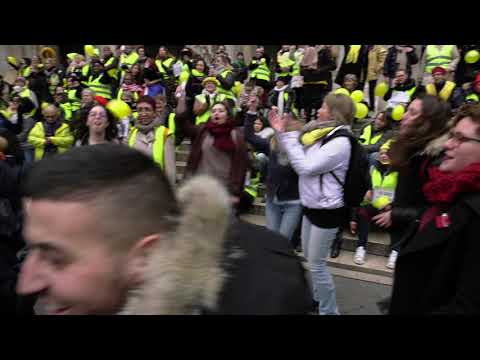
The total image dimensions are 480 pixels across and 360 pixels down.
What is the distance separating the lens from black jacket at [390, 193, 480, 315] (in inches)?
64.1

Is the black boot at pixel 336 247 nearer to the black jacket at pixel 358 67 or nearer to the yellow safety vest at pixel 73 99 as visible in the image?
the black jacket at pixel 358 67

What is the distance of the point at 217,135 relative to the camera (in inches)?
157

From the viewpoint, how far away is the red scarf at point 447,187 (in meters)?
1.75

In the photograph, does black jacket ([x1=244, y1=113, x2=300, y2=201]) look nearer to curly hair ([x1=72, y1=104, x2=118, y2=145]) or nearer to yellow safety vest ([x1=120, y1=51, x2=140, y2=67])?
curly hair ([x1=72, y1=104, x2=118, y2=145])

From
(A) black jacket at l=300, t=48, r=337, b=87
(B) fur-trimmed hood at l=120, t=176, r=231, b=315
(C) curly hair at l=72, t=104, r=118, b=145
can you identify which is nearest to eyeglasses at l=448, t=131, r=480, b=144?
(B) fur-trimmed hood at l=120, t=176, r=231, b=315

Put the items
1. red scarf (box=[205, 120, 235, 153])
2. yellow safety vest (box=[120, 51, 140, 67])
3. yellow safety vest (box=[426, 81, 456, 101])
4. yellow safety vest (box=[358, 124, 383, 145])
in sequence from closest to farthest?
red scarf (box=[205, 120, 235, 153]) < yellow safety vest (box=[358, 124, 383, 145]) < yellow safety vest (box=[426, 81, 456, 101]) < yellow safety vest (box=[120, 51, 140, 67])

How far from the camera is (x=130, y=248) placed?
0.94m

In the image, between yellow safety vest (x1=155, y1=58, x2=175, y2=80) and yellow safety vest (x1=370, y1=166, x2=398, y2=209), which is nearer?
yellow safety vest (x1=370, y1=166, x2=398, y2=209)

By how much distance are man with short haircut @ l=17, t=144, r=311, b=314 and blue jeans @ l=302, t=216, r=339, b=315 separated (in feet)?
7.29

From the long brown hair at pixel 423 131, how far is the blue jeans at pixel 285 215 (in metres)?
1.72

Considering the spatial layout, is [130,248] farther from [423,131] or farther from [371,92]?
[371,92]
